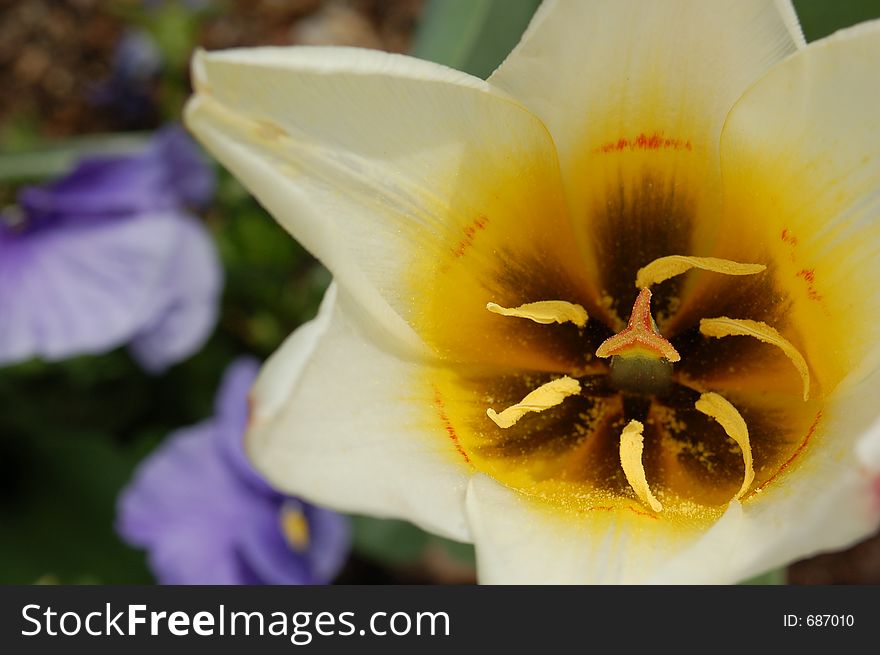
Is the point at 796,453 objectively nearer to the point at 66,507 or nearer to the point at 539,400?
the point at 539,400

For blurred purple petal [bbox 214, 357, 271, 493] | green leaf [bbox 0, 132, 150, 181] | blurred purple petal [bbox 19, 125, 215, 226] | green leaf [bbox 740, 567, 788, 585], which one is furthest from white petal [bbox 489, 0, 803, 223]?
green leaf [bbox 0, 132, 150, 181]

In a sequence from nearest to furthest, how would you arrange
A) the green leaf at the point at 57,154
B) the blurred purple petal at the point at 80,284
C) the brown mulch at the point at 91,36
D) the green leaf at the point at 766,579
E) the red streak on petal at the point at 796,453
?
the red streak on petal at the point at 796,453 → the green leaf at the point at 766,579 → the blurred purple petal at the point at 80,284 → the green leaf at the point at 57,154 → the brown mulch at the point at 91,36

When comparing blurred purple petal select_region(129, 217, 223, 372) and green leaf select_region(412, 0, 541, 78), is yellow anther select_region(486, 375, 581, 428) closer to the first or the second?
green leaf select_region(412, 0, 541, 78)

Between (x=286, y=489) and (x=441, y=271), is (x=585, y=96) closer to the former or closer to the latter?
(x=441, y=271)

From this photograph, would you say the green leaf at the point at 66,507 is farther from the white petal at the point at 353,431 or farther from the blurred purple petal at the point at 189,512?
the white petal at the point at 353,431

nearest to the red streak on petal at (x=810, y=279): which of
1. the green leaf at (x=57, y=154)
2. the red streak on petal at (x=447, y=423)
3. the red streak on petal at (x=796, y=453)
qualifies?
the red streak on petal at (x=796, y=453)

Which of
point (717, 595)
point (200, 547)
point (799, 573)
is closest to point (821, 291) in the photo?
point (717, 595)

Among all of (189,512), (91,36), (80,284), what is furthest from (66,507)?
(91,36)
